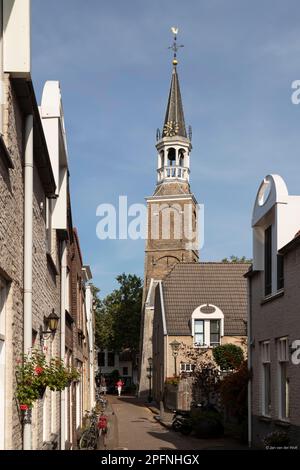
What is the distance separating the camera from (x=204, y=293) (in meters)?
48.7

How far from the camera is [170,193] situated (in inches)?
3209

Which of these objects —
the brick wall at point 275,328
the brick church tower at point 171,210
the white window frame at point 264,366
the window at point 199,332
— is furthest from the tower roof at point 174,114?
the white window frame at point 264,366

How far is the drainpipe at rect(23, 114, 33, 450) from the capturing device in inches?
356

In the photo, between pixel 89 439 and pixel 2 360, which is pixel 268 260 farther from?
pixel 2 360

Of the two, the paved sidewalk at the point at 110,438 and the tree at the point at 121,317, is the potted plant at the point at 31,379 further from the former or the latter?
the tree at the point at 121,317

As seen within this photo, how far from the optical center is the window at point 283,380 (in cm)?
1745

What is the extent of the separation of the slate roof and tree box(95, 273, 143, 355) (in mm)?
36948

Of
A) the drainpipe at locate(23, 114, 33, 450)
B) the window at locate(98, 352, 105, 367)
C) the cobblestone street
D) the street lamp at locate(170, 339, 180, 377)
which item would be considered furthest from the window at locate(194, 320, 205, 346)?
the window at locate(98, 352, 105, 367)

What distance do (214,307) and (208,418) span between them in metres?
20.8

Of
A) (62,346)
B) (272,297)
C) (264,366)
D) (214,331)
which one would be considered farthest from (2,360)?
(214,331)

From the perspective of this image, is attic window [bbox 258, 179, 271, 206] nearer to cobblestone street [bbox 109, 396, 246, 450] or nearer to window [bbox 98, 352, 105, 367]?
cobblestone street [bbox 109, 396, 246, 450]

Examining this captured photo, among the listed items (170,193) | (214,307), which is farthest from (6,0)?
(170,193)

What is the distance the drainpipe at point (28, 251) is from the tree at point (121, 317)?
77828 millimetres

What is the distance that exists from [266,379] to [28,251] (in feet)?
A: 39.1
